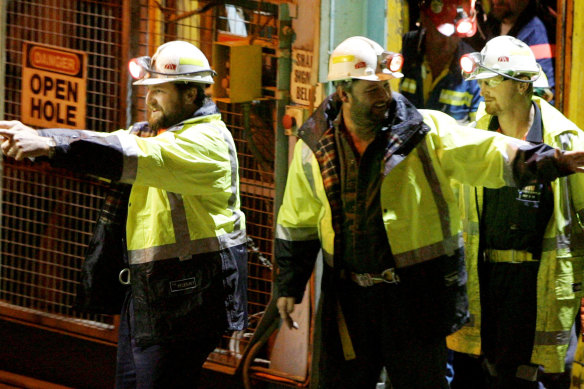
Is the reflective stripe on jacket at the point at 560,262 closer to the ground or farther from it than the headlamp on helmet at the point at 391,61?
closer to the ground

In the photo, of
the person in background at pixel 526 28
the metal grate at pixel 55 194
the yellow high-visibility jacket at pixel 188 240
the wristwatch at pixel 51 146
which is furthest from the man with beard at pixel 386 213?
the metal grate at pixel 55 194

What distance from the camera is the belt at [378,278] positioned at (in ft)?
15.4

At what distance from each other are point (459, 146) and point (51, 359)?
12.3 ft

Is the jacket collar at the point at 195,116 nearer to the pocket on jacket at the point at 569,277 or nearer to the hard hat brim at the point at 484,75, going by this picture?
the hard hat brim at the point at 484,75

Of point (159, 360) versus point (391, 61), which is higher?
point (391, 61)

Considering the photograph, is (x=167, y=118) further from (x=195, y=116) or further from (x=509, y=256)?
(x=509, y=256)

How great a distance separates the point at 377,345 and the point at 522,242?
963 millimetres

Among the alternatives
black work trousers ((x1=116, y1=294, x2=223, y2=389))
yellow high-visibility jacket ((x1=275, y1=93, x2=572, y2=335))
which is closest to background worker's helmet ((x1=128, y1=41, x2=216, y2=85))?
yellow high-visibility jacket ((x1=275, y1=93, x2=572, y2=335))

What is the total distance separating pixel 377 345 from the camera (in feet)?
15.8

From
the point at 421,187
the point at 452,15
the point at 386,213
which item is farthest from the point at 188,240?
the point at 452,15

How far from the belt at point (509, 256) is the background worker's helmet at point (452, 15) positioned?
1607 mm

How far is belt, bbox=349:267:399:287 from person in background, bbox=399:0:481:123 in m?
2.05

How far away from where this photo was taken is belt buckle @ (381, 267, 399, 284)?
4.68 m

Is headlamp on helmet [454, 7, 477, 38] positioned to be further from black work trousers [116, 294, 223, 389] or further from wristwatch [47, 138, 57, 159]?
wristwatch [47, 138, 57, 159]
